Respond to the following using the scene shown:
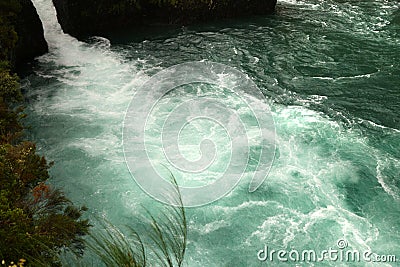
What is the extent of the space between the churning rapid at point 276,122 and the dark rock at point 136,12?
656mm

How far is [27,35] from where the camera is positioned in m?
16.9

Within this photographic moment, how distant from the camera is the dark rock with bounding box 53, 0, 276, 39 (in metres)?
18.7

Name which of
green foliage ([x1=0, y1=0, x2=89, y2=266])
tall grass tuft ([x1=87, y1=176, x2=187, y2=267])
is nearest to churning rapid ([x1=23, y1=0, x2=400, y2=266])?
tall grass tuft ([x1=87, y1=176, x2=187, y2=267])

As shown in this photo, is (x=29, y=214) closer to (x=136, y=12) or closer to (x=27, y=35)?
(x=27, y=35)

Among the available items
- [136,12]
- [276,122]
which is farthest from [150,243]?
[136,12]

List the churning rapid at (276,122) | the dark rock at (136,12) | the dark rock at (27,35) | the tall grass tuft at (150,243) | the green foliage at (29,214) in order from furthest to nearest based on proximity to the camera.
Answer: the dark rock at (136,12)
the dark rock at (27,35)
the churning rapid at (276,122)
the green foliage at (29,214)
the tall grass tuft at (150,243)

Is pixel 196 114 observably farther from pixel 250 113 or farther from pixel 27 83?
pixel 27 83

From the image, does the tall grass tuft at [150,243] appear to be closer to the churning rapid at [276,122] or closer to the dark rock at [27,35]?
the churning rapid at [276,122]

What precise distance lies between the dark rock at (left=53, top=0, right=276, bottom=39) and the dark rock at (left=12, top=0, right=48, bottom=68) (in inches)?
67.4

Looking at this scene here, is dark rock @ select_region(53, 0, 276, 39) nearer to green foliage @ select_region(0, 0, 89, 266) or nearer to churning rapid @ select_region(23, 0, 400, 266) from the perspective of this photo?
churning rapid @ select_region(23, 0, 400, 266)

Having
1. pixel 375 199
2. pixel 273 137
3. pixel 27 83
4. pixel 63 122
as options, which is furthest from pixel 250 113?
pixel 27 83

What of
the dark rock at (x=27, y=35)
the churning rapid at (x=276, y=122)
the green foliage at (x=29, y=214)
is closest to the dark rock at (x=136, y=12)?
the churning rapid at (x=276, y=122)

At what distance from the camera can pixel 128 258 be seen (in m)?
4.78

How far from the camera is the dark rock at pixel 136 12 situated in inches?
736
